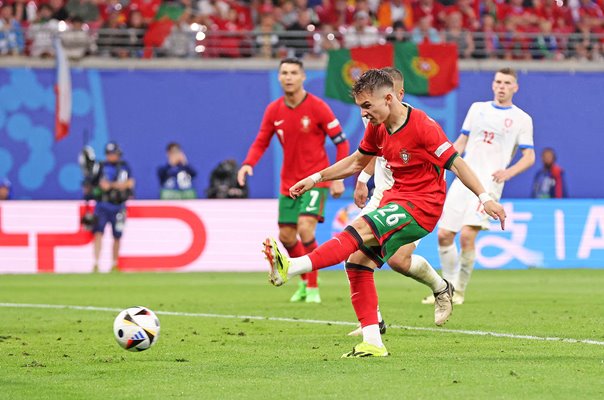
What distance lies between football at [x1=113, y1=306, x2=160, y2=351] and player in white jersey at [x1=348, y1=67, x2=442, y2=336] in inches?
57.7

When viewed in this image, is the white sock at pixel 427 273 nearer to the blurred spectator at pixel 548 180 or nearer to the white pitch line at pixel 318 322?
the white pitch line at pixel 318 322

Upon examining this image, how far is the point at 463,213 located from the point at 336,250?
18.3ft

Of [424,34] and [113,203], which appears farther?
[424,34]

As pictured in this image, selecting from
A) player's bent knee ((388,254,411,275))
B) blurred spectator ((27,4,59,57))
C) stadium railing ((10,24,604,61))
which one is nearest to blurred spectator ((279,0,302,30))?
stadium railing ((10,24,604,61))

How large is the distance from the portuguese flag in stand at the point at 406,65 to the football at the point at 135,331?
687 inches

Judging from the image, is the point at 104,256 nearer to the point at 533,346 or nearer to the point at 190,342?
the point at 190,342

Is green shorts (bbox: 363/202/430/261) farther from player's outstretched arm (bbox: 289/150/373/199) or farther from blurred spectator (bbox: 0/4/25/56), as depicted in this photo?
blurred spectator (bbox: 0/4/25/56)

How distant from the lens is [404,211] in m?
8.38

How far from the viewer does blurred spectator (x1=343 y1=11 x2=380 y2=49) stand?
26547mm

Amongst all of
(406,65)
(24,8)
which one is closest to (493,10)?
(406,65)

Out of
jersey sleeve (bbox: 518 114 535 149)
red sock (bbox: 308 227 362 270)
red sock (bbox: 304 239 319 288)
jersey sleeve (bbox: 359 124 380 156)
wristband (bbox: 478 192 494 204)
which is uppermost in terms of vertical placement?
jersey sleeve (bbox: 359 124 380 156)

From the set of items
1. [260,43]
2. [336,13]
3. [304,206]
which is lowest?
[304,206]

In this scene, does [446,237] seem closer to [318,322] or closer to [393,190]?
[318,322]

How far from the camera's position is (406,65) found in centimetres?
2636
